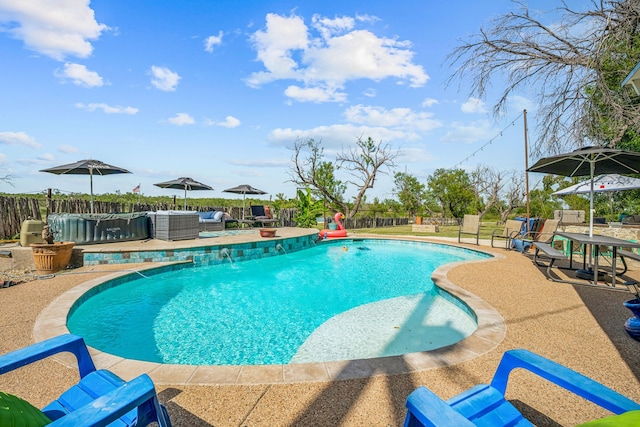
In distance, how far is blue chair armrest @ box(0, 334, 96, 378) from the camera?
1.40 metres

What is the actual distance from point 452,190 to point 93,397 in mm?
30079

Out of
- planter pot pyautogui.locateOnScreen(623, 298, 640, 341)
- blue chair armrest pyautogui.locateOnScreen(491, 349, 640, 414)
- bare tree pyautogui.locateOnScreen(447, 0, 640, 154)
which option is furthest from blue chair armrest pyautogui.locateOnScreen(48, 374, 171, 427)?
bare tree pyautogui.locateOnScreen(447, 0, 640, 154)

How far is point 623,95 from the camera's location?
18.7ft

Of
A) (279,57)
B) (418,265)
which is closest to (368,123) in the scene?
(279,57)

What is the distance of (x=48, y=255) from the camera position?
19.3ft

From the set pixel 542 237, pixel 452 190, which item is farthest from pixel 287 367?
→ pixel 452 190

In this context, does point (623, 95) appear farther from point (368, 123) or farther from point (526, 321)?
point (368, 123)

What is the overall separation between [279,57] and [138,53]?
5889 millimetres

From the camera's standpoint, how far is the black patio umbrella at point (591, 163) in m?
5.30

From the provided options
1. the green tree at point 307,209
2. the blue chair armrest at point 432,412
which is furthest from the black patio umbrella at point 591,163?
the green tree at point 307,209

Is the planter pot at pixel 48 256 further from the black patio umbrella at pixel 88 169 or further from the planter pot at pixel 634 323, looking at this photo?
the planter pot at pixel 634 323

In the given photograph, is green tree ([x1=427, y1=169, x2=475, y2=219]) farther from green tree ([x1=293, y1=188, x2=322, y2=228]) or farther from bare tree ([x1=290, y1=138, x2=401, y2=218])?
green tree ([x1=293, y1=188, x2=322, y2=228])

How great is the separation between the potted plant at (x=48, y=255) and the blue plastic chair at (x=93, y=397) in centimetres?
570

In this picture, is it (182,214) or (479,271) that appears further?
(182,214)
